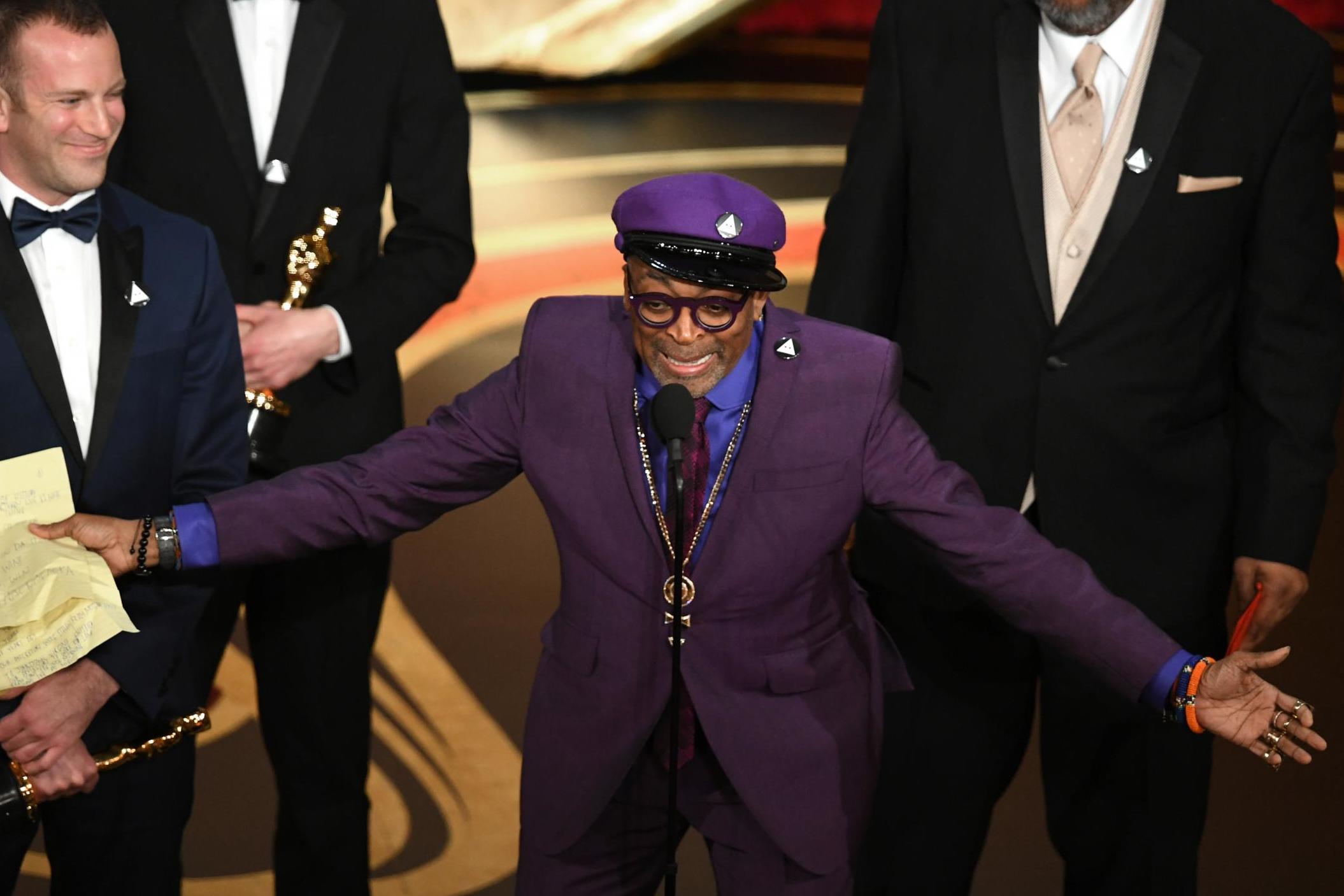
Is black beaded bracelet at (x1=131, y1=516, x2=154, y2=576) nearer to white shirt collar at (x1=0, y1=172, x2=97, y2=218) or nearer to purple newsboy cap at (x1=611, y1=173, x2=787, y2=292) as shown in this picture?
white shirt collar at (x1=0, y1=172, x2=97, y2=218)

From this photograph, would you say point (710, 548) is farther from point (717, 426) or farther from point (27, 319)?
point (27, 319)

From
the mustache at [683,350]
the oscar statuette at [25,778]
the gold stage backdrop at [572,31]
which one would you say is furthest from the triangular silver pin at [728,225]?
the gold stage backdrop at [572,31]

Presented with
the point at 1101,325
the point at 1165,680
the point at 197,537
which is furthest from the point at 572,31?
the point at 1165,680

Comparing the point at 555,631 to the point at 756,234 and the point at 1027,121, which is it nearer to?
the point at 756,234

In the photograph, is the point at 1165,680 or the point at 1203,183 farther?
the point at 1203,183

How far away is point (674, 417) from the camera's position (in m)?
2.21

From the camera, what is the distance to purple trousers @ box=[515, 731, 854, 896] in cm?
258

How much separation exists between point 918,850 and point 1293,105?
4.55 ft

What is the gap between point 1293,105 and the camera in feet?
9.53

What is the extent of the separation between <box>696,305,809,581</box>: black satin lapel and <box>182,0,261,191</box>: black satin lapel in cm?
115

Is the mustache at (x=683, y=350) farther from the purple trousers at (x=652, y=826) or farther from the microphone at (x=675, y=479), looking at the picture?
the purple trousers at (x=652, y=826)

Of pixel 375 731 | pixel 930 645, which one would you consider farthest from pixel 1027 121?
pixel 375 731

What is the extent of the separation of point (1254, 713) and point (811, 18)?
28.1 ft

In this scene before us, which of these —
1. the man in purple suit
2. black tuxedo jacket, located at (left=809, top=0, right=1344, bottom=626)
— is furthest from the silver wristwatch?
black tuxedo jacket, located at (left=809, top=0, right=1344, bottom=626)
